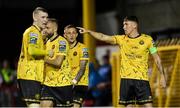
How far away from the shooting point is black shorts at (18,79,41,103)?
469 inches

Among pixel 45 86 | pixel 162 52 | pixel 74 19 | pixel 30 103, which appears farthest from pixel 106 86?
pixel 74 19

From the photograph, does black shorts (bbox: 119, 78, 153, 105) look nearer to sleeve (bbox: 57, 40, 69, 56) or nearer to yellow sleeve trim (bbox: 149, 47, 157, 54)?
yellow sleeve trim (bbox: 149, 47, 157, 54)

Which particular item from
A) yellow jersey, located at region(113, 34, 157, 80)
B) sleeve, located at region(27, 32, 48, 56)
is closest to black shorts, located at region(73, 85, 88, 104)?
yellow jersey, located at region(113, 34, 157, 80)

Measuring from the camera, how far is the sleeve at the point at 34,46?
11.5 meters

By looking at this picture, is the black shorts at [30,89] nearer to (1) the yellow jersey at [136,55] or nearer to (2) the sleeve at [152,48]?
(1) the yellow jersey at [136,55]

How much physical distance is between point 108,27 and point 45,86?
1745 centimetres

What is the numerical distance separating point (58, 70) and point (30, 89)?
136 centimetres

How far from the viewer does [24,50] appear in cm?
1191

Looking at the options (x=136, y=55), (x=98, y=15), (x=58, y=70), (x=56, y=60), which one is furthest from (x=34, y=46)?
(x=98, y=15)

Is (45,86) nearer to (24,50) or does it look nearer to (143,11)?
(24,50)

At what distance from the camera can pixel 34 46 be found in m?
11.6

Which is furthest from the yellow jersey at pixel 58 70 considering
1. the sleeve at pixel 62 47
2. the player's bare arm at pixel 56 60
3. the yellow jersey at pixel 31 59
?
the yellow jersey at pixel 31 59

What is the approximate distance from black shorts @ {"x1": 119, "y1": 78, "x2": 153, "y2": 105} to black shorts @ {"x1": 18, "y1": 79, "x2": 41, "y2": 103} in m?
1.99

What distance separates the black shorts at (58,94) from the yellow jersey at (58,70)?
8cm
